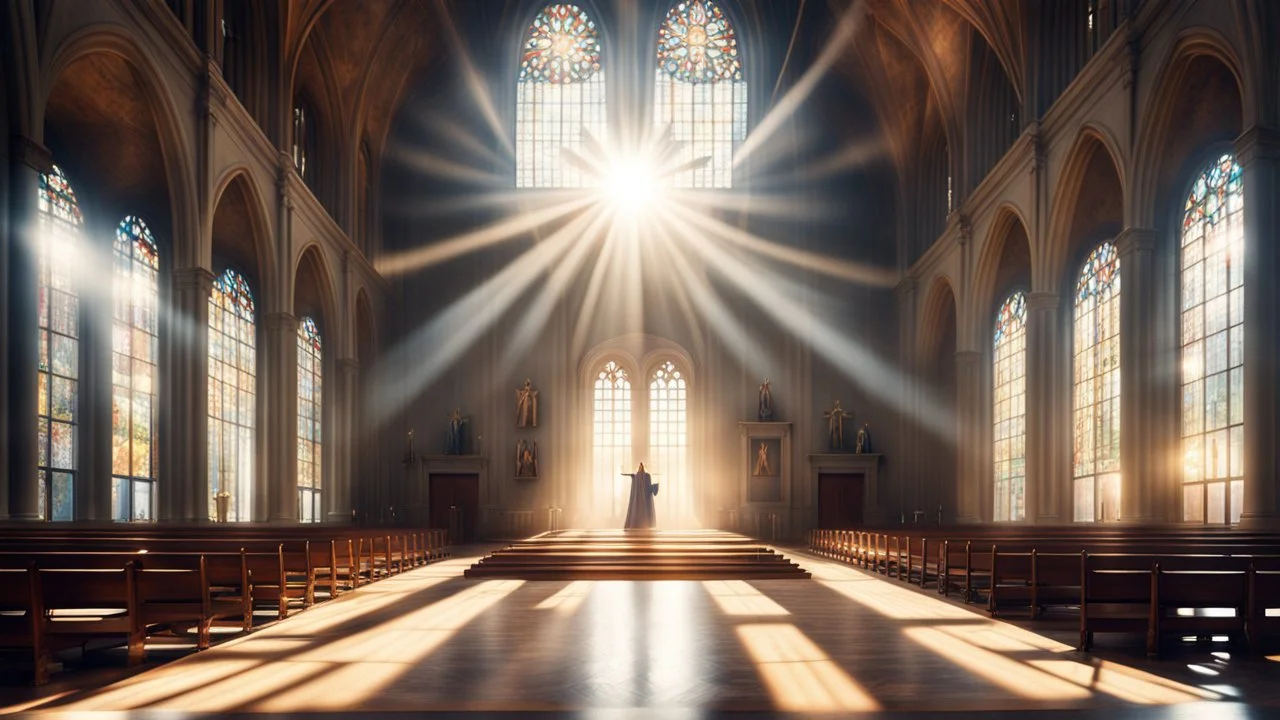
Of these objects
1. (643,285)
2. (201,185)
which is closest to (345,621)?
(201,185)

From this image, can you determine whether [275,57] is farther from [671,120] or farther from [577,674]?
[577,674]

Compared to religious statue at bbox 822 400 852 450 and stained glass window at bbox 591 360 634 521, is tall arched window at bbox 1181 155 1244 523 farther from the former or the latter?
stained glass window at bbox 591 360 634 521

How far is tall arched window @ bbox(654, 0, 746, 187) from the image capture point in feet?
108

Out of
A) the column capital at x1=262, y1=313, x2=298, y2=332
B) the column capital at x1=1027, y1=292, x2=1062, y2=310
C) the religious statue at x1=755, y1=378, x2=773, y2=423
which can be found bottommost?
the religious statue at x1=755, y1=378, x2=773, y2=423

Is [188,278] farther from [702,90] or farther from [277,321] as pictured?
[702,90]

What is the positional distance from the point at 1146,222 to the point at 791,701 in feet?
48.8

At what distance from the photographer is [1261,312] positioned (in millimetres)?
14156

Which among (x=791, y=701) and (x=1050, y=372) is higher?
(x=1050, y=372)

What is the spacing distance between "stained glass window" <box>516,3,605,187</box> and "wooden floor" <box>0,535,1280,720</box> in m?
24.1

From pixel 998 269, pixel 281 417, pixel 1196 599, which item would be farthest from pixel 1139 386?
pixel 281 417

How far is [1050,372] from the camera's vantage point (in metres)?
22.1

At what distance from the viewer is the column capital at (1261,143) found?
45.8 feet

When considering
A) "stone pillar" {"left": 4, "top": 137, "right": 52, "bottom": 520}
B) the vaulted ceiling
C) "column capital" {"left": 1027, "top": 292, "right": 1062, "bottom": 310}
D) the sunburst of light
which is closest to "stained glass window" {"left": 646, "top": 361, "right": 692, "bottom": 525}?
the sunburst of light

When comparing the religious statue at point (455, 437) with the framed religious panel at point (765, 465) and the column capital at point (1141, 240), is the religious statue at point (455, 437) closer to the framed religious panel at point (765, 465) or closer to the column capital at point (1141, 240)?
the framed religious panel at point (765, 465)
